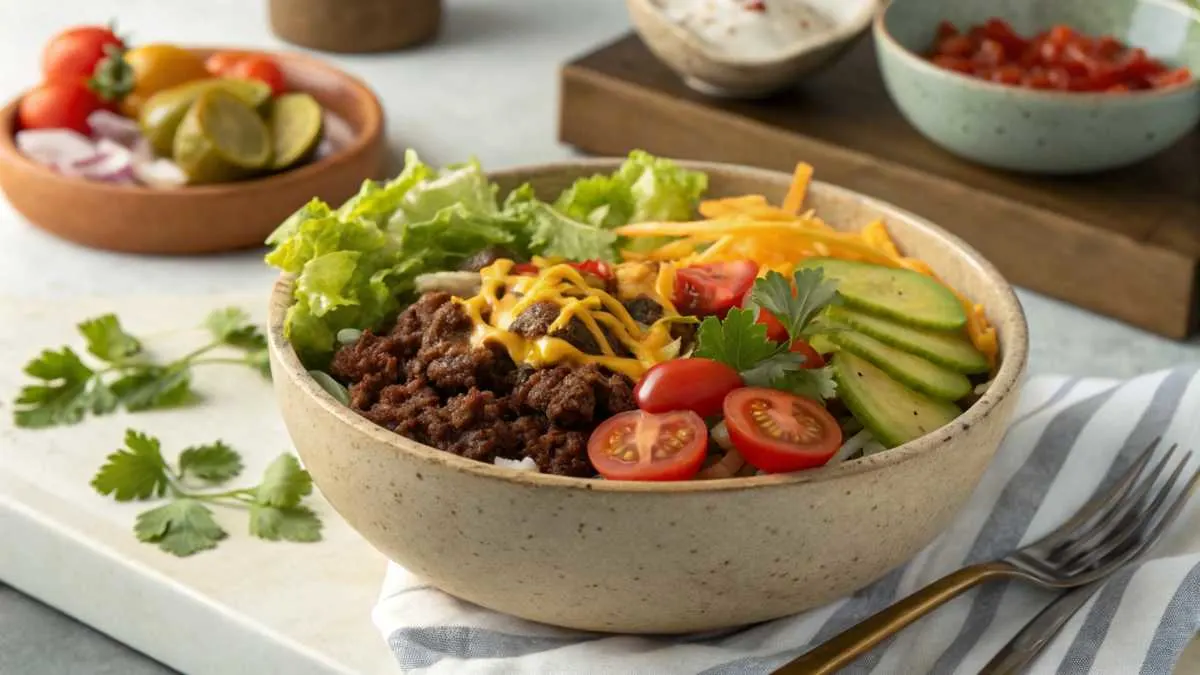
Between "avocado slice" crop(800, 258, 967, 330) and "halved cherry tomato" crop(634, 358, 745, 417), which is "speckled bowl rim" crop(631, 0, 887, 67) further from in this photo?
"halved cherry tomato" crop(634, 358, 745, 417)

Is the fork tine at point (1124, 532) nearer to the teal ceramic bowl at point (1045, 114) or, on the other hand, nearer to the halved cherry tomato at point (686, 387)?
the halved cherry tomato at point (686, 387)

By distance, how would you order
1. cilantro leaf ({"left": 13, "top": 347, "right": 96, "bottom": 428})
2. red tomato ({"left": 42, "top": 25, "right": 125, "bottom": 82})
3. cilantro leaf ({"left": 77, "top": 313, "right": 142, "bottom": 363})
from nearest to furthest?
cilantro leaf ({"left": 13, "top": 347, "right": 96, "bottom": 428}) < cilantro leaf ({"left": 77, "top": 313, "right": 142, "bottom": 363}) < red tomato ({"left": 42, "top": 25, "right": 125, "bottom": 82})

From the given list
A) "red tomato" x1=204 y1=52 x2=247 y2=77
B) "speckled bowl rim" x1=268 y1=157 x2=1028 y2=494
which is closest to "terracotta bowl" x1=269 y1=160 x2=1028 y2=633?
"speckled bowl rim" x1=268 y1=157 x2=1028 y2=494

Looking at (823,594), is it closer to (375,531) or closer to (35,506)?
(375,531)

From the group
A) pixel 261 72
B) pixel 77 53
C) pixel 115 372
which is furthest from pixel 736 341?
pixel 77 53

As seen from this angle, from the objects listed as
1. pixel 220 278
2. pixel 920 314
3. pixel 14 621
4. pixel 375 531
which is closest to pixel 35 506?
pixel 14 621

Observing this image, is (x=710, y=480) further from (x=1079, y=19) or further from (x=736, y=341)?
(x=1079, y=19)
